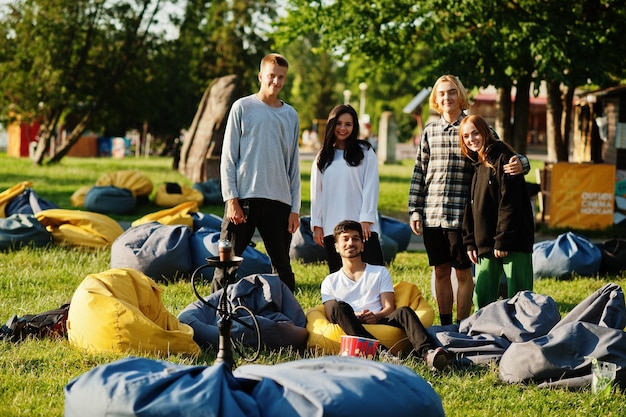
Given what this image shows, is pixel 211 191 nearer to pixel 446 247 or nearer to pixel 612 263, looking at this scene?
pixel 612 263

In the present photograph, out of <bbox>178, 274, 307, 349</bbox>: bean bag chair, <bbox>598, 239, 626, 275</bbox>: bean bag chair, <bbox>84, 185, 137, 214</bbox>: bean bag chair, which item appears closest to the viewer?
<bbox>178, 274, 307, 349</bbox>: bean bag chair

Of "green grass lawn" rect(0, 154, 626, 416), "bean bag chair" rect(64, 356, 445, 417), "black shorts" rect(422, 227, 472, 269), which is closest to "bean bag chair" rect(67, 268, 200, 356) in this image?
"green grass lawn" rect(0, 154, 626, 416)

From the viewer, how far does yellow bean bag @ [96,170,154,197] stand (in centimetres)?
1658

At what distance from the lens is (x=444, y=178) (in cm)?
712

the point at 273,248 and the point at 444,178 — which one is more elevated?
the point at 444,178

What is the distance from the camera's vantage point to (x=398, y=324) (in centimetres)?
648

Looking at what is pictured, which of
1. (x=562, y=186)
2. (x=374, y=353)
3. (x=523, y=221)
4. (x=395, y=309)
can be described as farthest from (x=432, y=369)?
(x=562, y=186)

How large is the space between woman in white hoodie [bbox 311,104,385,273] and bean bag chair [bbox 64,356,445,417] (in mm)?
3219

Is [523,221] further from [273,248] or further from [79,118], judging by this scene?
[79,118]

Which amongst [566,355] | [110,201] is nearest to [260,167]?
[566,355]

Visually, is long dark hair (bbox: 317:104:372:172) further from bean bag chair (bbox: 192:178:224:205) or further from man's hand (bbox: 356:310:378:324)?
bean bag chair (bbox: 192:178:224:205)

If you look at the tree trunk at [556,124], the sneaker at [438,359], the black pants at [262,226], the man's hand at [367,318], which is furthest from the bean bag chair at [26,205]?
the tree trunk at [556,124]

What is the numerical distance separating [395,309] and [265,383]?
302 cm

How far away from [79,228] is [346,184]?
4.84m
